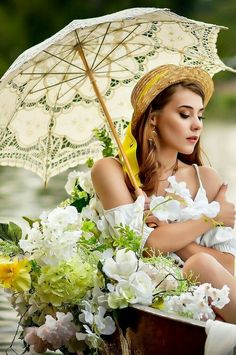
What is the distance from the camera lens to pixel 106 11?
30.2m

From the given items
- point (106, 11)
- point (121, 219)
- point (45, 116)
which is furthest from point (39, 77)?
point (106, 11)

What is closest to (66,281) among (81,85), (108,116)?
(108,116)

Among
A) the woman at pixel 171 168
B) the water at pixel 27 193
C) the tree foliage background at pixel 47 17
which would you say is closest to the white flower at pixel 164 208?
the woman at pixel 171 168

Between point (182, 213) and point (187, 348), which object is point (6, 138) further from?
point (187, 348)

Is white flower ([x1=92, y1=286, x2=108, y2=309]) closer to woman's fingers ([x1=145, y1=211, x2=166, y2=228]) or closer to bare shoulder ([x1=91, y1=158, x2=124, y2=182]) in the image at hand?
woman's fingers ([x1=145, y1=211, x2=166, y2=228])

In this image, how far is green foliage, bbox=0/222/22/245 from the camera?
4891 mm

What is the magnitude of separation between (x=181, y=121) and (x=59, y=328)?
821 millimetres

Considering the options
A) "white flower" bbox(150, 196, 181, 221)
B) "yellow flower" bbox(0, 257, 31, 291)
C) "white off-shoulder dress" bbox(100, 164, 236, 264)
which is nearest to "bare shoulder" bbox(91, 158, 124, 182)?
"white off-shoulder dress" bbox(100, 164, 236, 264)

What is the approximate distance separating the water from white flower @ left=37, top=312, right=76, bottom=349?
1.01 meters

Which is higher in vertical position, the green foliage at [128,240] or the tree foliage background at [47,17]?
the tree foliage background at [47,17]

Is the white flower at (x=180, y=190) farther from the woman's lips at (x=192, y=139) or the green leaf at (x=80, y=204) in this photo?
the green leaf at (x=80, y=204)

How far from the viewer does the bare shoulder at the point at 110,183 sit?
16.1 feet

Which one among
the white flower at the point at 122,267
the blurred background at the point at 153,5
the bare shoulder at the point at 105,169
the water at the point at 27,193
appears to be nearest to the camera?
the white flower at the point at 122,267

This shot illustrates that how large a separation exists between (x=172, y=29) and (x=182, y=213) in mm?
898
